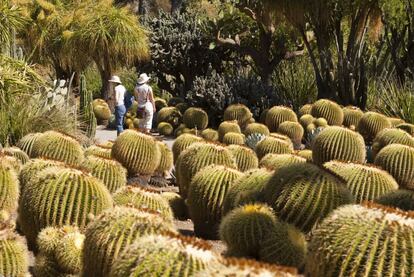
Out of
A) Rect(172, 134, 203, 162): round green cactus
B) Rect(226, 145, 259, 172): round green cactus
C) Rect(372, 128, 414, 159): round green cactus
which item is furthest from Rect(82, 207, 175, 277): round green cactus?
Rect(372, 128, 414, 159): round green cactus

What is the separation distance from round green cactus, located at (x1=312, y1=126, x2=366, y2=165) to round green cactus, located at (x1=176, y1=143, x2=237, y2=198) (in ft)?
7.21

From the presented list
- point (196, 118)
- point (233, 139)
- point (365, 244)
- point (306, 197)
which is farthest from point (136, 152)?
point (196, 118)

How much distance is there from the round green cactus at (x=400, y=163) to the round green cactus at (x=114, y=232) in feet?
17.4

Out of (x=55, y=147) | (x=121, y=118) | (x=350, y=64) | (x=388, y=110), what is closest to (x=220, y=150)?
(x=55, y=147)

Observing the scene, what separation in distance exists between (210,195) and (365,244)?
3171 mm

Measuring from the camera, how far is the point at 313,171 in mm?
5188

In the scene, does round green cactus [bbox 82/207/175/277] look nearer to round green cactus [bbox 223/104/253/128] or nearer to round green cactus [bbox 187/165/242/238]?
round green cactus [bbox 187/165/242/238]

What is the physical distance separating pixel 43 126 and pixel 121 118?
4.18 metres

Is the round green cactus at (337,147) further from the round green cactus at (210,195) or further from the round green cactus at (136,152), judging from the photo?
the round green cactus at (210,195)

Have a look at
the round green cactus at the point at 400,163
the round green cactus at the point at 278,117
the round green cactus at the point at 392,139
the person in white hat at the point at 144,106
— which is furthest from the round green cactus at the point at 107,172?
the round green cactus at the point at 278,117

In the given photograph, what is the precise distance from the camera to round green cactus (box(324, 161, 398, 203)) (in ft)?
20.0

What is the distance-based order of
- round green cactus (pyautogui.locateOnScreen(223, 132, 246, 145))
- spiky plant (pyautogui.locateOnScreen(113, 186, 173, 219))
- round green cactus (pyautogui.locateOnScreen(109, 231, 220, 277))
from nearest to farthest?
round green cactus (pyautogui.locateOnScreen(109, 231, 220, 277))
spiky plant (pyautogui.locateOnScreen(113, 186, 173, 219))
round green cactus (pyautogui.locateOnScreen(223, 132, 246, 145))

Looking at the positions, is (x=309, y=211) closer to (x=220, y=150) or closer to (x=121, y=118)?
(x=220, y=150)

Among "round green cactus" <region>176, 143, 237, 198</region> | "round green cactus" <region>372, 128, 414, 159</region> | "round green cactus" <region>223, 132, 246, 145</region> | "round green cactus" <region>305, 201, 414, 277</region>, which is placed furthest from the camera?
"round green cactus" <region>223, 132, 246, 145</region>
